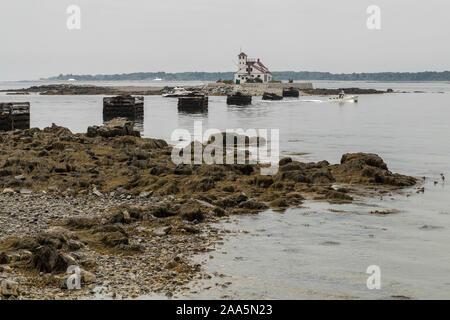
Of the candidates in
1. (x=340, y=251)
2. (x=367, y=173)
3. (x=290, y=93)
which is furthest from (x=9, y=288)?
(x=290, y=93)

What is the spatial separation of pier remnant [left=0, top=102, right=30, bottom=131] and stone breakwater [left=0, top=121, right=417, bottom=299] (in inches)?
446

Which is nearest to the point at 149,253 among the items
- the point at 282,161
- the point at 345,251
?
the point at 345,251

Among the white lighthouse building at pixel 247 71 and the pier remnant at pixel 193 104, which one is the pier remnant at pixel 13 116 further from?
the white lighthouse building at pixel 247 71

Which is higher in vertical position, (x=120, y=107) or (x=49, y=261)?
(x=120, y=107)

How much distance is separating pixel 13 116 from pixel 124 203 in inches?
1032

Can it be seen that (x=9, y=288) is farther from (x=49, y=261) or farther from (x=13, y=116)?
(x=13, y=116)

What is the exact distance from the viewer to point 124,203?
1627 centimetres

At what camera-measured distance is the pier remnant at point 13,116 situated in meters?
38.6

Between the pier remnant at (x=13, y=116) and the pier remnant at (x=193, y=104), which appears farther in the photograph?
the pier remnant at (x=193, y=104)

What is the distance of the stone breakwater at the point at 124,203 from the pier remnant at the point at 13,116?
446 inches

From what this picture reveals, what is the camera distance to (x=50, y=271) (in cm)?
1026

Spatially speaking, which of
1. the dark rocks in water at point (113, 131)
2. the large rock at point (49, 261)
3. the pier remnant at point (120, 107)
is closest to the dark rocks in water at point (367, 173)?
the large rock at point (49, 261)

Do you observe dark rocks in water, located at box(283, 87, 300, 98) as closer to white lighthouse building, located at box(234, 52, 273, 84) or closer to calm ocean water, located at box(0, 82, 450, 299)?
white lighthouse building, located at box(234, 52, 273, 84)
